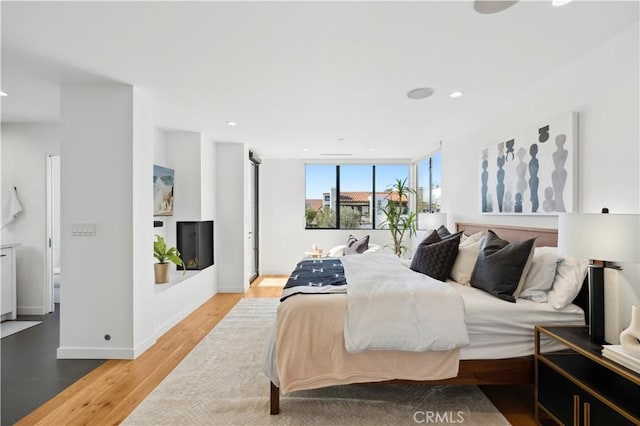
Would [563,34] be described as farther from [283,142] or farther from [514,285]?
[283,142]

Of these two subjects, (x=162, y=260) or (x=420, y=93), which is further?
(x=162, y=260)

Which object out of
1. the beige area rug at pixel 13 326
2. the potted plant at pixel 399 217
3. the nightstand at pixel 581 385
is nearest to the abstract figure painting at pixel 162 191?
the beige area rug at pixel 13 326

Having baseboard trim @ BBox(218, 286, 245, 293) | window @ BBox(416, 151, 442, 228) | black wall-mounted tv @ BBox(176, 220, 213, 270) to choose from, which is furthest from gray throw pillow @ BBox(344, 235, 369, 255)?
black wall-mounted tv @ BBox(176, 220, 213, 270)

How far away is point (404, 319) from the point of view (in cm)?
214

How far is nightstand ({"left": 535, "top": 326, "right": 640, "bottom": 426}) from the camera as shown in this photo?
1555mm

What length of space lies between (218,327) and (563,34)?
410 cm

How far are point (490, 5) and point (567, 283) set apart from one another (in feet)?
6.01

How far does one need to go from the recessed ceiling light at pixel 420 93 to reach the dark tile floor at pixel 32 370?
12.5 ft

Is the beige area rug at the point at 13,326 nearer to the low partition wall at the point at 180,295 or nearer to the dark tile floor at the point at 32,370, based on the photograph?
the dark tile floor at the point at 32,370

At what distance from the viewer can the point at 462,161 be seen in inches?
171

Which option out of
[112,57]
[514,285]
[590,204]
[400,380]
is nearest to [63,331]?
[112,57]

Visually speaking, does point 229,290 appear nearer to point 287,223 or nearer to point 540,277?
point 287,223

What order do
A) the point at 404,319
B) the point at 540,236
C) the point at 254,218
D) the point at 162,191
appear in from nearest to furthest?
the point at 404,319 < the point at 540,236 < the point at 162,191 < the point at 254,218

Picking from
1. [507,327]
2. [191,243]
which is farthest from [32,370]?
[507,327]
